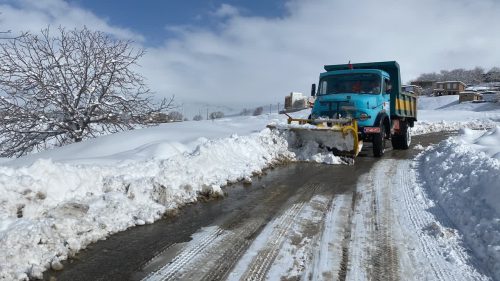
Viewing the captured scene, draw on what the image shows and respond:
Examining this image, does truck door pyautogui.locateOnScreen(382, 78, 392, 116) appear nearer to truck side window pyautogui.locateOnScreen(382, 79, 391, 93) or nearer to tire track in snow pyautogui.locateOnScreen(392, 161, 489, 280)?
truck side window pyautogui.locateOnScreen(382, 79, 391, 93)

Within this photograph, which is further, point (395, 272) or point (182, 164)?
point (182, 164)

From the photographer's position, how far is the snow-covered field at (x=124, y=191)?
Answer: 4094 millimetres

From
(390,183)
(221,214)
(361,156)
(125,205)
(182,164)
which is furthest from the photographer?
(361,156)

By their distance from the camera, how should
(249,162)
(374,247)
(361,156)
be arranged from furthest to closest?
(361,156)
(249,162)
(374,247)

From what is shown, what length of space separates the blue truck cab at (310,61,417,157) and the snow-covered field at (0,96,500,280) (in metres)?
2.43

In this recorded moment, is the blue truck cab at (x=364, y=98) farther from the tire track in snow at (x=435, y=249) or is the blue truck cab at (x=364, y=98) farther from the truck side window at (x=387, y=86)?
the tire track in snow at (x=435, y=249)

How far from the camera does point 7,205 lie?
4438mm

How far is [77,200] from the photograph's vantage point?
5.12 meters

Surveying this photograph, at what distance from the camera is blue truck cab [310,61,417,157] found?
11383 mm

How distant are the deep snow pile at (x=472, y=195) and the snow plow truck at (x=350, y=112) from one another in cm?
231

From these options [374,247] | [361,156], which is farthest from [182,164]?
[361,156]

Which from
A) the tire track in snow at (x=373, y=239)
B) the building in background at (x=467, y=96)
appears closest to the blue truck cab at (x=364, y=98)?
the tire track in snow at (x=373, y=239)

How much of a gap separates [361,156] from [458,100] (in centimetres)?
8664

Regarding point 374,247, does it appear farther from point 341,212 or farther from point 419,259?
point 341,212
